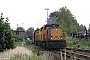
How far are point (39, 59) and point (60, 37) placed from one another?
1504cm

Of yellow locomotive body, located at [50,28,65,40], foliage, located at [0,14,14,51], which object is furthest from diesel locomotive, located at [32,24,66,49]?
foliage, located at [0,14,14,51]

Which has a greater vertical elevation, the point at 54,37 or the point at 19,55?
the point at 54,37

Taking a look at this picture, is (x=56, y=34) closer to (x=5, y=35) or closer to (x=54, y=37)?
(x=54, y=37)

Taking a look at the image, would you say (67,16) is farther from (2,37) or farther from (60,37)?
(2,37)

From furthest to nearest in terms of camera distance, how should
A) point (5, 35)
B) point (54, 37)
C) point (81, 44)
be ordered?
point (81, 44) → point (54, 37) → point (5, 35)

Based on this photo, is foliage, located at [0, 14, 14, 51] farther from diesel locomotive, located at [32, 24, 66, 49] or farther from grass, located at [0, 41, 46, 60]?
diesel locomotive, located at [32, 24, 66, 49]

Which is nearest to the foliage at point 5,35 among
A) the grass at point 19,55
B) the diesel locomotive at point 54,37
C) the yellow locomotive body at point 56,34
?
the grass at point 19,55

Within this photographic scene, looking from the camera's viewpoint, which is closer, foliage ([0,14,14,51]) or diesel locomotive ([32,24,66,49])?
foliage ([0,14,14,51])

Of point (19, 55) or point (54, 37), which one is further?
point (54, 37)

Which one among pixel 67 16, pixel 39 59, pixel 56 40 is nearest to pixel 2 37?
pixel 56 40

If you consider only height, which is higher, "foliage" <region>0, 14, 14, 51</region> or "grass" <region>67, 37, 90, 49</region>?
"foliage" <region>0, 14, 14, 51</region>

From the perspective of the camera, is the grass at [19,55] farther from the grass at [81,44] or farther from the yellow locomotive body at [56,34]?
the grass at [81,44]

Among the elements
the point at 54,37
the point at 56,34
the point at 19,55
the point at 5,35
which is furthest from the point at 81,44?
the point at 19,55

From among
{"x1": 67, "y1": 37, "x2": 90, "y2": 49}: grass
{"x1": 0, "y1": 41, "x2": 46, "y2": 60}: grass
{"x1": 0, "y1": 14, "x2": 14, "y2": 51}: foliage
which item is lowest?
{"x1": 0, "y1": 41, "x2": 46, "y2": 60}: grass
